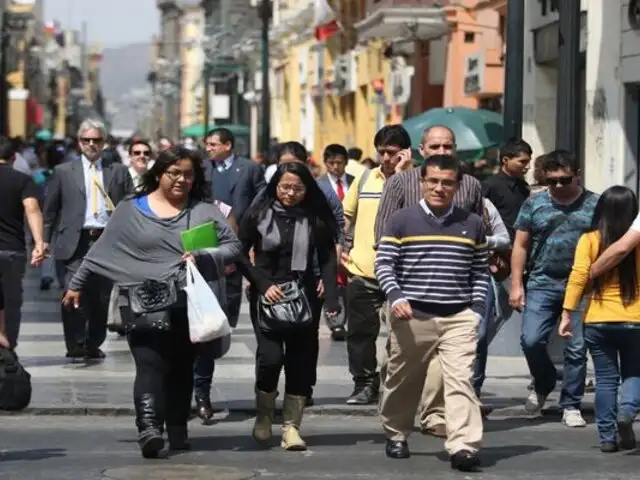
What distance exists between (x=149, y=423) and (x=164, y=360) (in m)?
0.37

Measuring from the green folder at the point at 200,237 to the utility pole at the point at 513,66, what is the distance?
7.62 metres

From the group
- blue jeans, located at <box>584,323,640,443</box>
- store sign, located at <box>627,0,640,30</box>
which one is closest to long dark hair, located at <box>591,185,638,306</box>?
blue jeans, located at <box>584,323,640,443</box>

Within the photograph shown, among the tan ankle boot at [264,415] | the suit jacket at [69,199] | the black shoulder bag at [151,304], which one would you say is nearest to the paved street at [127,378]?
the suit jacket at [69,199]

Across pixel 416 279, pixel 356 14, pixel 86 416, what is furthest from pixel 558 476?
pixel 356 14

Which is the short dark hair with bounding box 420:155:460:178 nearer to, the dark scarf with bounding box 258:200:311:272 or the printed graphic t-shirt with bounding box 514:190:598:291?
the dark scarf with bounding box 258:200:311:272

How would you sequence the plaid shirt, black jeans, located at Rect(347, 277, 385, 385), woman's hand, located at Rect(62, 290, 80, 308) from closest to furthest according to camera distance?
woman's hand, located at Rect(62, 290, 80, 308)
the plaid shirt
black jeans, located at Rect(347, 277, 385, 385)

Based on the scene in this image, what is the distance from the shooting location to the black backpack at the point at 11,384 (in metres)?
10.0

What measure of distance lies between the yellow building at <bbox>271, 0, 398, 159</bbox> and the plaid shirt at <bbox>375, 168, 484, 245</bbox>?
27542 millimetres

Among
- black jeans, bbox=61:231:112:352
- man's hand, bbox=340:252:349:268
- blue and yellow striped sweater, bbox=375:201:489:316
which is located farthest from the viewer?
black jeans, bbox=61:231:112:352

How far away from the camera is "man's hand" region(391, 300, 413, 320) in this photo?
404 inches

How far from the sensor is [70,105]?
172125 mm

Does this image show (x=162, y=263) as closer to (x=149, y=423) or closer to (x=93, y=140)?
(x=149, y=423)

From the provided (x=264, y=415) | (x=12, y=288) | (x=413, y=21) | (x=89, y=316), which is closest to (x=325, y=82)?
(x=413, y=21)

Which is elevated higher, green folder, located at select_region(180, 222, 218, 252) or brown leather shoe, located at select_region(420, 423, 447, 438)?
green folder, located at select_region(180, 222, 218, 252)
